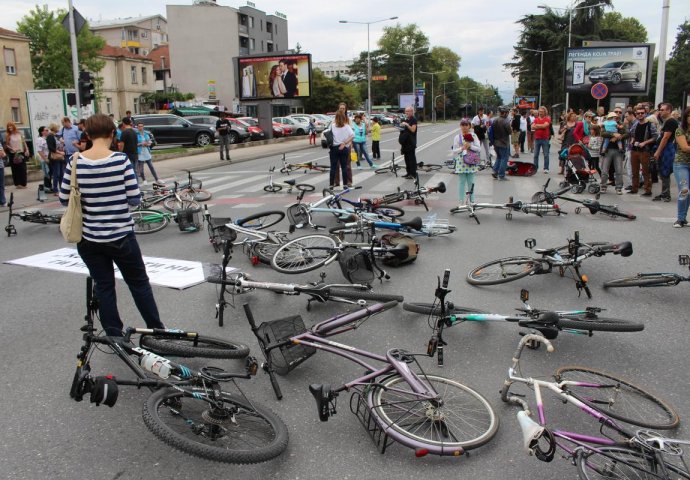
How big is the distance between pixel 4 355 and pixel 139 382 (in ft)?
7.36

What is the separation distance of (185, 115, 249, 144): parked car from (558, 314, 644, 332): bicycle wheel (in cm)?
2819

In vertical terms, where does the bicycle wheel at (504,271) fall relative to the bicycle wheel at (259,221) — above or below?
below

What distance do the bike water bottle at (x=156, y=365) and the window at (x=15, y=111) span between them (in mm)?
53797

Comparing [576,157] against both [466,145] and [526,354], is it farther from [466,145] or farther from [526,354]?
→ [526,354]

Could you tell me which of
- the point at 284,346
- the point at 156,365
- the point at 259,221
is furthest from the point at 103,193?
the point at 259,221

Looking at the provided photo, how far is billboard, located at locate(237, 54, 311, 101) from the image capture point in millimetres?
33469

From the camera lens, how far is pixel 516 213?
10.7 metres

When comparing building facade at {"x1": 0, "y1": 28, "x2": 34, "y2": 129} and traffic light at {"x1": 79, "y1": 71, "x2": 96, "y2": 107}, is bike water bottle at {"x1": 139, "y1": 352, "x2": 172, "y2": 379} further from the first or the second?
building facade at {"x1": 0, "y1": 28, "x2": 34, "y2": 129}

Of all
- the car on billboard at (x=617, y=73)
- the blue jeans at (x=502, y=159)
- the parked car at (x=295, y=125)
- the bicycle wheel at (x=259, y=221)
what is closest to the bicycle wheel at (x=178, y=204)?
the bicycle wheel at (x=259, y=221)

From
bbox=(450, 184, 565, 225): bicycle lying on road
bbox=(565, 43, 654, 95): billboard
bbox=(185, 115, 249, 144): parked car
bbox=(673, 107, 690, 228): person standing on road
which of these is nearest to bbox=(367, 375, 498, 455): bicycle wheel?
bbox=(450, 184, 565, 225): bicycle lying on road

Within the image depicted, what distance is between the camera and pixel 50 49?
63.6 meters

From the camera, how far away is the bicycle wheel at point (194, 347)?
13.8 feet

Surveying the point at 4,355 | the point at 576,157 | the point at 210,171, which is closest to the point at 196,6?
the point at 210,171

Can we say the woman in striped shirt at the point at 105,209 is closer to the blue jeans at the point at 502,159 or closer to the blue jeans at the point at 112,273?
the blue jeans at the point at 112,273
